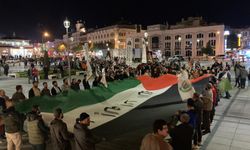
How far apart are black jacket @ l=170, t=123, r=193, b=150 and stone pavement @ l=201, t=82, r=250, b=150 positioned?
2.67m

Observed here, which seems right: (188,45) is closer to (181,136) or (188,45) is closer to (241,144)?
(241,144)

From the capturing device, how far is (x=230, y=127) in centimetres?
977

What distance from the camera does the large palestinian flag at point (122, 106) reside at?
8.10 m

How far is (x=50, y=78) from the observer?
92.8ft

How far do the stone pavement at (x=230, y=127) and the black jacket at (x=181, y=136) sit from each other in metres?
2.67

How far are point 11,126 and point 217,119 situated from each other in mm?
7697

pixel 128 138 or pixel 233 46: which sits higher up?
pixel 233 46

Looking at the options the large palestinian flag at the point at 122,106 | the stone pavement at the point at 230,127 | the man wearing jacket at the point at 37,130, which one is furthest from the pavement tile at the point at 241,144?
the man wearing jacket at the point at 37,130

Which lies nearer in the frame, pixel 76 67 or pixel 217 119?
pixel 217 119

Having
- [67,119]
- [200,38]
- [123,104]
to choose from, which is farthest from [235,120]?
[200,38]

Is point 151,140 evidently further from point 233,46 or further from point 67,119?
point 233,46

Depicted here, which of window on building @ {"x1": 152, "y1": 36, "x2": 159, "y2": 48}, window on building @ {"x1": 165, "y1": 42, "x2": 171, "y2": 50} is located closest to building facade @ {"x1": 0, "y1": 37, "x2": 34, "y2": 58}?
window on building @ {"x1": 152, "y1": 36, "x2": 159, "y2": 48}

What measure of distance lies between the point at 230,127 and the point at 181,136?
17.1ft

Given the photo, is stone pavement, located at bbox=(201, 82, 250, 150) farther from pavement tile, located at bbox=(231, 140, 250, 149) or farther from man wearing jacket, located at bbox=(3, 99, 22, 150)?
man wearing jacket, located at bbox=(3, 99, 22, 150)
